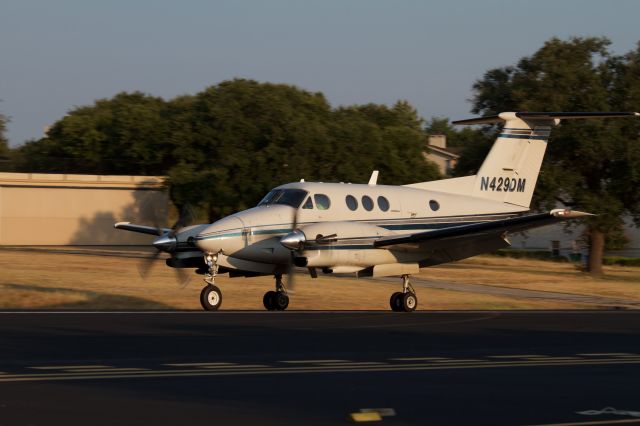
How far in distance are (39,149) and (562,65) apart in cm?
4114

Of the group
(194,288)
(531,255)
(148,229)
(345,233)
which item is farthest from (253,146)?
(345,233)

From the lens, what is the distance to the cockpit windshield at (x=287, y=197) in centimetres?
2355

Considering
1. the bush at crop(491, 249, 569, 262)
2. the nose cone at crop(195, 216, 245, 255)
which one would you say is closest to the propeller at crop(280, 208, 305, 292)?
the nose cone at crop(195, 216, 245, 255)

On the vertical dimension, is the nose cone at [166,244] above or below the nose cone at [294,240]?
below

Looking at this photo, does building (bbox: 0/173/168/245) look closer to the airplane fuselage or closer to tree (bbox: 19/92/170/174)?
tree (bbox: 19/92/170/174)

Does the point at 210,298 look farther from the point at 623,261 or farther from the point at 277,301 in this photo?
the point at 623,261

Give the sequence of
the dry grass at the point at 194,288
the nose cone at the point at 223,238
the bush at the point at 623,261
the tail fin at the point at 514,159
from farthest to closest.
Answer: the bush at the point at 623,261 → the tail fin at the point at 514,159 → the dry grass at the point at 194,288 → the nose cone at the point at 223,238

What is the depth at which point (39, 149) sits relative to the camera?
235ft

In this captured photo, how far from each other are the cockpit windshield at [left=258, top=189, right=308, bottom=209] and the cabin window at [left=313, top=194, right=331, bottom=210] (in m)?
0.29

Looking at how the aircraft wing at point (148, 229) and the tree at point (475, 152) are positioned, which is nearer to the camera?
the aircraft wing at point (148, 229)

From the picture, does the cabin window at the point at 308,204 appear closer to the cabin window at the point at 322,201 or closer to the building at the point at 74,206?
the cabin window at the point at 322,201

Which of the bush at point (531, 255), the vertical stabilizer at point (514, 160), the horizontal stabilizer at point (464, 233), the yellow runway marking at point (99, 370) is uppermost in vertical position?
the vertical stabilizer at point (514, 160)

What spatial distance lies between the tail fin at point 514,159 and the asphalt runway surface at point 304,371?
864cm

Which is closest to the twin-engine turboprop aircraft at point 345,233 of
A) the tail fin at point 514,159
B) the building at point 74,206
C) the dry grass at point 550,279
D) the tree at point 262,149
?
the tail fin at point 514,159
